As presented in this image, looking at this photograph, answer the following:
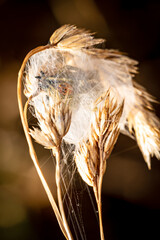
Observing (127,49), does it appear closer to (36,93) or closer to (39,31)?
Result: (39,31)

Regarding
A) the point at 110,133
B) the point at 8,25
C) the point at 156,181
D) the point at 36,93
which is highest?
the point at 8,25

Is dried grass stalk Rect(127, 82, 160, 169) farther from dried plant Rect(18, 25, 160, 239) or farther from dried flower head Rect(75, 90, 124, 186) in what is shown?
dried flower head Rect(75, 90, 124, 186)

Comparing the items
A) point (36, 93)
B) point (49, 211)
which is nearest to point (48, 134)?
point (36, 93)

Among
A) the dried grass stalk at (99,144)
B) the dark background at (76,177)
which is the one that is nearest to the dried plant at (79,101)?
the dried grass stalk at (99,144)

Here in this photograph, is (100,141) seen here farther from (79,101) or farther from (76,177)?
(76,177)

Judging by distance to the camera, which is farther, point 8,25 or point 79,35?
point 8,25

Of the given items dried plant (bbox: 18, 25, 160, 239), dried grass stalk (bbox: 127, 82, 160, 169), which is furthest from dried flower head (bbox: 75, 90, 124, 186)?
dried grass stalk (bbox: 127, 82, 160, 169)

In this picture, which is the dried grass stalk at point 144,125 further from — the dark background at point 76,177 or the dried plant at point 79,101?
the dark background at point 76,177
